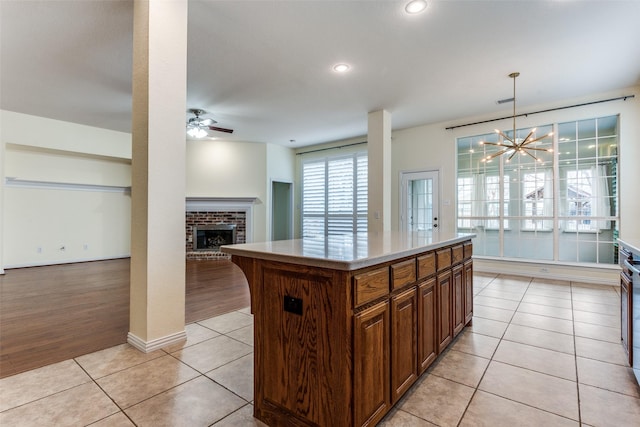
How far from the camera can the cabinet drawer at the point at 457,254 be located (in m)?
2.48

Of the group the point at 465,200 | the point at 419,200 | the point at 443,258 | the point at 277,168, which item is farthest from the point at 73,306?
the point at 465,200

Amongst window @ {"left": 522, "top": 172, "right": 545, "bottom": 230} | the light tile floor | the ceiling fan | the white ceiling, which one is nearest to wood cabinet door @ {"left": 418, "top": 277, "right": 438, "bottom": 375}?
the light tile floor

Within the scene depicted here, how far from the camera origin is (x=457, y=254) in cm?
258

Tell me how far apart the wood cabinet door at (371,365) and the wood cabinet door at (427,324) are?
0.43m

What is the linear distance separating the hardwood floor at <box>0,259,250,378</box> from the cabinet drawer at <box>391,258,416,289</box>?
7.59 ft

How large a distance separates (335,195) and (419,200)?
87.8 inches

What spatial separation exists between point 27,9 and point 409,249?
12.8 ft

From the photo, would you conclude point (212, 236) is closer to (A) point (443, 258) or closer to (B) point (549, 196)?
(A) point (443, 258)

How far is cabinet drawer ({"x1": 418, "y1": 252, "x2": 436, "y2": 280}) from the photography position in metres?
1.91

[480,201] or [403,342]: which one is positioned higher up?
[480,201]

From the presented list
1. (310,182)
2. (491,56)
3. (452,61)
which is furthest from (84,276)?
(491,56)

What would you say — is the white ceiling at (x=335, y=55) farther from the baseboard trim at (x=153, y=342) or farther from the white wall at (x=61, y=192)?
A: the baseboard trim at (x=153, y=342)

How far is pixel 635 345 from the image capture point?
1966mm

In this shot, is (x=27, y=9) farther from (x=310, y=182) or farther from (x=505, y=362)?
(x=310, y=182)
